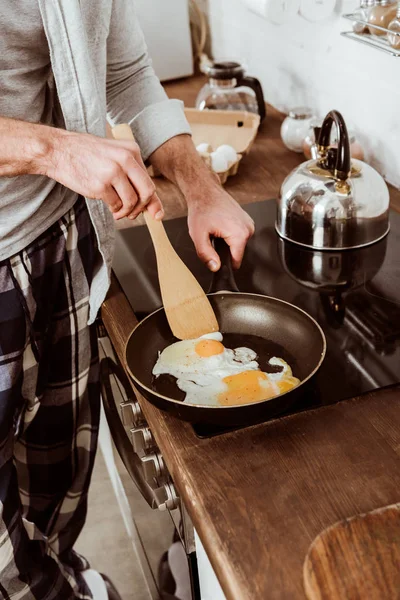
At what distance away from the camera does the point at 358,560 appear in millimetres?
622

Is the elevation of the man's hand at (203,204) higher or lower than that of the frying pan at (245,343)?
higher

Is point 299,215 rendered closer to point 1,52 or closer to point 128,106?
point 128,106

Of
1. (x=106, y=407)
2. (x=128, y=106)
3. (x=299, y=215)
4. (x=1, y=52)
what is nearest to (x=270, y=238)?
(x=299, y=215)

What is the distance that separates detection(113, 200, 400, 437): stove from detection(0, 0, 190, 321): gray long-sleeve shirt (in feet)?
0.40

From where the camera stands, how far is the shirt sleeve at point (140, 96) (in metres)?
1.26

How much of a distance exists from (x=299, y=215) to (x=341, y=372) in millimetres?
421

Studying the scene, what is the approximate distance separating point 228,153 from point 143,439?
775mm

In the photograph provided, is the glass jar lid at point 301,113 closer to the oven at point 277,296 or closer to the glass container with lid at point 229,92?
the glass container with lid at point 229,92

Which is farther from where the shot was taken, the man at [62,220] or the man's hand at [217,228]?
the man's hand at [217,228]

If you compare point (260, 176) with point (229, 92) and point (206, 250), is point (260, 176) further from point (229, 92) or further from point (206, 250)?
point (206, 250)

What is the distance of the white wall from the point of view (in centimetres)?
142

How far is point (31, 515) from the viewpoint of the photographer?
141 cm

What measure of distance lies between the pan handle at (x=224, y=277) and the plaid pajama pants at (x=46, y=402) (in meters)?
0.22

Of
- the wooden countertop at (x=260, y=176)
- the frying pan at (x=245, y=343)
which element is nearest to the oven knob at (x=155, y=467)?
the frying pan at (x=245, y=343)
